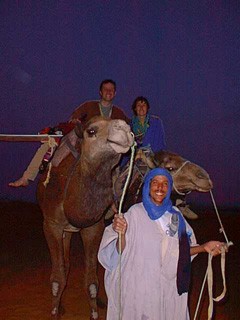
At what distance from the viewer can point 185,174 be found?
5336 millimetres

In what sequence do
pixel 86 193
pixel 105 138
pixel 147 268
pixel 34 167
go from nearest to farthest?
pixel 147 268
pixel 105 138
pixel 86 193
pixel 34 167

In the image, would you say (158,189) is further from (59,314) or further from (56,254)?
(59,314)

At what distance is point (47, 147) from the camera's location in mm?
5578

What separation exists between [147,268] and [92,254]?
201cm

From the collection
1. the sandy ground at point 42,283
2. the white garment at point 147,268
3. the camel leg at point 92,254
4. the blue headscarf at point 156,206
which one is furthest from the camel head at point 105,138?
the sandy ground at point 42,283

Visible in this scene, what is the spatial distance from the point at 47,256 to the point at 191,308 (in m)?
5.26

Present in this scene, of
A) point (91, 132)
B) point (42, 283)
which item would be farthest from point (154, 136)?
point (42, 283)

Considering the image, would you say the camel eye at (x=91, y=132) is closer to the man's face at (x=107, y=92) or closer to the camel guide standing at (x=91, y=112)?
the camel guide standing at (x=91, y=112)

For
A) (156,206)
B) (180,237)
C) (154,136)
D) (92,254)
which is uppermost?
(154,136)

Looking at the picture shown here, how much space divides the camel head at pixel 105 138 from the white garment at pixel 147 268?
60 cm

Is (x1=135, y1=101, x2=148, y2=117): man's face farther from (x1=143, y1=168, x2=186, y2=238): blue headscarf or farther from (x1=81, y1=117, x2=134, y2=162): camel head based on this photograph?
(x1=143, y1=168, x2=186, y2=238): blue headscarf

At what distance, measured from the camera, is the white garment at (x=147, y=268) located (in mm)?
3486

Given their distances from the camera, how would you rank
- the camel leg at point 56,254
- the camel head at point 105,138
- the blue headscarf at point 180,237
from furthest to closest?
the camel leg at point 56,254 → the camel head at point 105,138 → the blue headscarf at point 180,237

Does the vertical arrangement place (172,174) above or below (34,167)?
below
